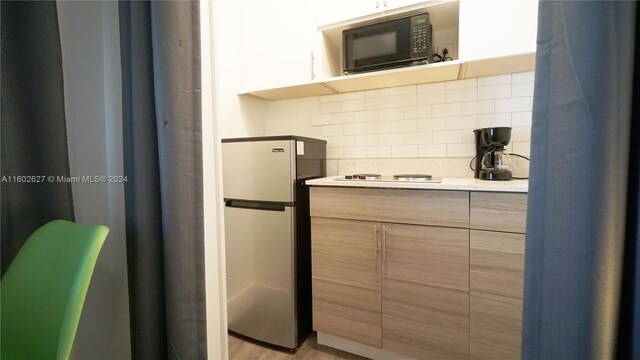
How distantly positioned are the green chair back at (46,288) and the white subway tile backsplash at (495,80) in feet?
6.56

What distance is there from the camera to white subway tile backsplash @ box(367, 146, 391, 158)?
1.93 metres

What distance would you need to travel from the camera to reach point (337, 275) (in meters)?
1.52

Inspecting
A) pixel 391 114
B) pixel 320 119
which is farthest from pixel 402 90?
pixel 320 119

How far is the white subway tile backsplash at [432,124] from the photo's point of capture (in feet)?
5.78

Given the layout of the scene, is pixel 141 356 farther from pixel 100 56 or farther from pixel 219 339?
pixel 100 56

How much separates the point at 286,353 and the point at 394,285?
2.71 ft

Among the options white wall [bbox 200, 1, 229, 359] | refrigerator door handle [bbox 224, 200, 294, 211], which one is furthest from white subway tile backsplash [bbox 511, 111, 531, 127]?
white wall [bbox 200, 1, 229, 359]

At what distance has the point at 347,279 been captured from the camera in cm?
149

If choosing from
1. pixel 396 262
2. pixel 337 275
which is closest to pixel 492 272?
pixel 396 262

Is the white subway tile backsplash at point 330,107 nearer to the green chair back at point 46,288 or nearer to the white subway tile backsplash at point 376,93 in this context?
the white subway tile backsplash at point 376,93

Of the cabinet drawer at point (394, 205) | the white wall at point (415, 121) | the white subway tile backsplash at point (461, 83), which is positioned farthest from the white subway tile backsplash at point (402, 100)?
the cabinet drawer at point (394, 205)

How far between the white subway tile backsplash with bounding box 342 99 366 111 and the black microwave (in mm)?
316

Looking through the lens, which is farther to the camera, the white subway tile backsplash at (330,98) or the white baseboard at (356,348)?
the white subway tile backsplash at (330,98)

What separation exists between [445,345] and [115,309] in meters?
1.48
